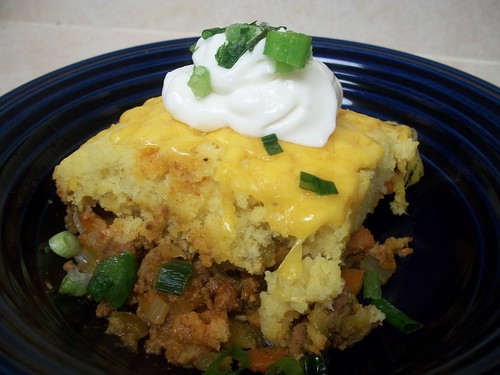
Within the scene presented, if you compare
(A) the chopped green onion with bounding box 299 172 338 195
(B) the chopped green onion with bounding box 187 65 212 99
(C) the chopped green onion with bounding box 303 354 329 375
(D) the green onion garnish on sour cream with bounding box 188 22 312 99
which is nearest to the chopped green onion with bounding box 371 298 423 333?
(C) the chopped green onion with bounding box 303 354 329 375

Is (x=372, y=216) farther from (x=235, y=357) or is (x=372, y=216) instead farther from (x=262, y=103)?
(x=235, y=357)

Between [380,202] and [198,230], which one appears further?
[380,202]

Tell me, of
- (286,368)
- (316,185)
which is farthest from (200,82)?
(286,368)

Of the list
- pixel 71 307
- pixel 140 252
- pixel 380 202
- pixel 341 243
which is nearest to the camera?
pixel 341 243

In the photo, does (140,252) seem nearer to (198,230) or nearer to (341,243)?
(198,230)

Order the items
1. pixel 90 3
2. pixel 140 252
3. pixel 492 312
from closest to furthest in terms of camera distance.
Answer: pixel 492 312
pixel 140 252
pixel 90 3

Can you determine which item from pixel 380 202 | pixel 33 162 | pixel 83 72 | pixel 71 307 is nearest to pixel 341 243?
pixel 380 202
